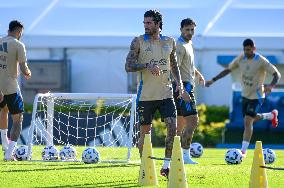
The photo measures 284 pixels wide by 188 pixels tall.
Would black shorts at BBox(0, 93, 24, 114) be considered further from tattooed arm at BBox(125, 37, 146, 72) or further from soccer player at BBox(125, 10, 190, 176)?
tattooed arm at BBox(125, 37, 146, 72)

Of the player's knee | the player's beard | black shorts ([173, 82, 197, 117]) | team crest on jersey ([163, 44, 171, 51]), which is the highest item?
the player's beard

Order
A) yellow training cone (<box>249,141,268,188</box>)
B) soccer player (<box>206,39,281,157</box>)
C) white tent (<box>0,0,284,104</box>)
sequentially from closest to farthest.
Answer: yellow training cone (<box>249,141,268,188</box>) < soccer player (<box>206,39,281,157</box>) < white tent (<box>0,0,284,104</box>)

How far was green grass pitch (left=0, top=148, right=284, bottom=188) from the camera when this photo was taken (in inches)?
454

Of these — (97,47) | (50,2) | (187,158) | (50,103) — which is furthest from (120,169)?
(50,2)

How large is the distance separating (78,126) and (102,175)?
23.9 ft

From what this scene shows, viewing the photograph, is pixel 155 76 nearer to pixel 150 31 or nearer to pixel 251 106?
pixel 150 31

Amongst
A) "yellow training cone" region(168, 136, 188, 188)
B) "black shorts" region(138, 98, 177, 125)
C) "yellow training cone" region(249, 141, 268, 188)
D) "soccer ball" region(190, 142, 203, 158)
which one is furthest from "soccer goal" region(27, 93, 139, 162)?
"yellow training cone" region(249, 141, 268, 188)

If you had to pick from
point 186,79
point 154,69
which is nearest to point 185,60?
point 186,79

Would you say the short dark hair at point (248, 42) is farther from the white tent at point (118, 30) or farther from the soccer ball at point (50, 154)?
the white tent at point (118, 30)

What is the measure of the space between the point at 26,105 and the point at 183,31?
48.2 ft

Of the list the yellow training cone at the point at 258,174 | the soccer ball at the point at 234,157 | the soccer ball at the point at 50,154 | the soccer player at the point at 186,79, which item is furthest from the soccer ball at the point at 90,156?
the yellow training cone at the point at 258,174

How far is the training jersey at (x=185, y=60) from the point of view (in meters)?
15.4

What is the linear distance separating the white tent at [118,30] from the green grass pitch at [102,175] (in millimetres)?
14058

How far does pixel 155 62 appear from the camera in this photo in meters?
12.7
